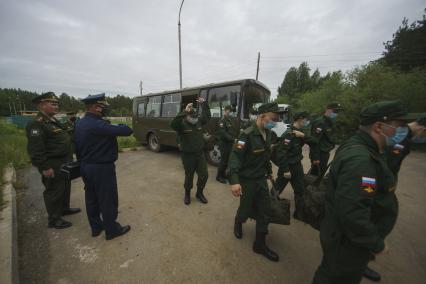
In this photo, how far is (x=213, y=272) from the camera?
6.72 feet

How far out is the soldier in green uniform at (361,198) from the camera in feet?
3.67

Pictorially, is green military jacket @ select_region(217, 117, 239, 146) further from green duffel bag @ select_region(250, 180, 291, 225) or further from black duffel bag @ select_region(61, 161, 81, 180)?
black duffel bag @ select_region(61, 161, 81, 180)

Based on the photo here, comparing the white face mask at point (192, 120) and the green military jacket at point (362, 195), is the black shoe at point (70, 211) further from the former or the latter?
the green military jacket at point (362, 195)

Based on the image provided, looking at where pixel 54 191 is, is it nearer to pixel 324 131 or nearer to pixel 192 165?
pixel 192 165

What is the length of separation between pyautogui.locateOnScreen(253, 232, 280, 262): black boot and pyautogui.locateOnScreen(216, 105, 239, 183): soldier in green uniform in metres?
2.42

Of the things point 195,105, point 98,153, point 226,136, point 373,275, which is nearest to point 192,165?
point 226,136

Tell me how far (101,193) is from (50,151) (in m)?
1.19

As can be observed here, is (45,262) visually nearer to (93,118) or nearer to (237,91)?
(93,118)

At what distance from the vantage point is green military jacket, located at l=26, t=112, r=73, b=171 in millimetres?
2543

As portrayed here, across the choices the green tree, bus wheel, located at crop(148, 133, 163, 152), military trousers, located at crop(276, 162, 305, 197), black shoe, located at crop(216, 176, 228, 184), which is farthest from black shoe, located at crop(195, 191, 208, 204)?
the green tree

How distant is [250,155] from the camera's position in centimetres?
218

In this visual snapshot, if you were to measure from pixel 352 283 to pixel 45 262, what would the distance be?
3.10 meters

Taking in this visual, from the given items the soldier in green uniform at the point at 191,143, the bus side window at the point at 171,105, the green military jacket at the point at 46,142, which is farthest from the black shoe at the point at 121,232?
the bus side window at the point at 171,105

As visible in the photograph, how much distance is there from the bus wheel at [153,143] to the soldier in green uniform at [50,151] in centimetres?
502
